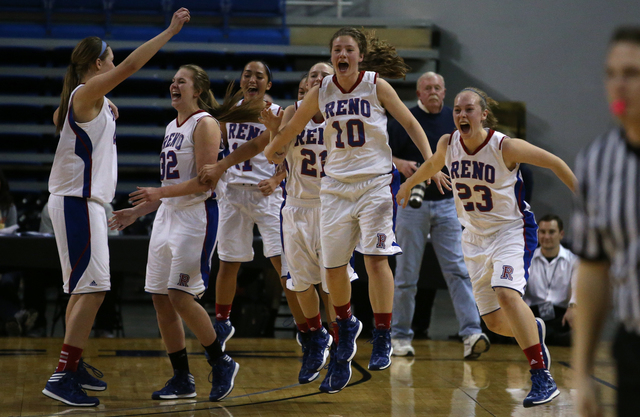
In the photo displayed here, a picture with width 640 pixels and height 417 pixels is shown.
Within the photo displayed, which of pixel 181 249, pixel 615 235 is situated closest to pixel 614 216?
pixel 615 235

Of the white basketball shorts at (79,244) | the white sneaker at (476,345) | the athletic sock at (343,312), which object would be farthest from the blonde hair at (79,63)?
the white sneaker at (476,345)

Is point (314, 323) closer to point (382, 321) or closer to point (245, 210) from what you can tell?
point (382, 321)

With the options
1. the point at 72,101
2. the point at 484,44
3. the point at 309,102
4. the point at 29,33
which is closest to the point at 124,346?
the point at 72,101

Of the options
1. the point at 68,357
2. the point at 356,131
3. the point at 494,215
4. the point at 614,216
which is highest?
the point at 356,131

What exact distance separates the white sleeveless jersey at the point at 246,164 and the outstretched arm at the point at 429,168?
1494mm

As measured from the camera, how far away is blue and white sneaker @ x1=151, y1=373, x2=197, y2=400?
441cm

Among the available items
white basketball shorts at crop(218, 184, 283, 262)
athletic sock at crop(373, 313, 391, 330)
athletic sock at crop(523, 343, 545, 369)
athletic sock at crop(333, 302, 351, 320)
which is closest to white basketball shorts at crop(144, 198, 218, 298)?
athletic sock at crop(333, 302, 351, 320)

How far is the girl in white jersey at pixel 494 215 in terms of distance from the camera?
4.22m

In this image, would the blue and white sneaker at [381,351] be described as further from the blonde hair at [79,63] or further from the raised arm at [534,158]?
the blonde hair at [79,63]

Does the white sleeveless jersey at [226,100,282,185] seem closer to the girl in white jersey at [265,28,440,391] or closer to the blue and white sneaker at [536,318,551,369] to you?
the girl in white jersey at [265,28,440,391]

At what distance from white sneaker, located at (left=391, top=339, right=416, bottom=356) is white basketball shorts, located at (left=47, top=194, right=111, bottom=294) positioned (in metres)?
2.89

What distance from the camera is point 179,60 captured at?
37.0 feet

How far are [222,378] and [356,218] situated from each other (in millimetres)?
1279

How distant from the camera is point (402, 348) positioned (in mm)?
6195
